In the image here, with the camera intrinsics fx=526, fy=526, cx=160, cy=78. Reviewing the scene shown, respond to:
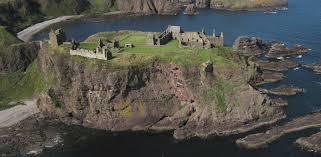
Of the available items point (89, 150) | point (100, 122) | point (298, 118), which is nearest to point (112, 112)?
point (100, 122)

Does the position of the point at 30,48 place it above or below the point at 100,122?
above

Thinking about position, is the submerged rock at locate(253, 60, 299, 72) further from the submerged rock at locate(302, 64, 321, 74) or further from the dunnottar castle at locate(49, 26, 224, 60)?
the dunnottar castle at locate(49, 26, 224, 60)

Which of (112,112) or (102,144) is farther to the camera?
(112,112)

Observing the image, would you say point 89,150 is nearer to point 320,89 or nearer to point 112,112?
point 112,112

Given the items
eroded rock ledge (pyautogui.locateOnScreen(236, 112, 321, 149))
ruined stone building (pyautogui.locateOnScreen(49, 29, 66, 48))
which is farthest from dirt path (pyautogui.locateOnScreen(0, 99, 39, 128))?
eroded rock ledge (pyautogui.locateOnScreen(236, 112, 321, 149))

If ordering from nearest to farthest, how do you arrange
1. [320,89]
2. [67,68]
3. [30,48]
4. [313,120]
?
[313,120] → [67,68] → [320,89] → [30,48]

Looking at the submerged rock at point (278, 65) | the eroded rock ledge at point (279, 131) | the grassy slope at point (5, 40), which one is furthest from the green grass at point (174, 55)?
the grassy slope at point (5, 40)

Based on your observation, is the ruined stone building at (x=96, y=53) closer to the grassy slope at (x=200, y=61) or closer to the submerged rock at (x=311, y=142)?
the grassy slope at (x=200, y=61)

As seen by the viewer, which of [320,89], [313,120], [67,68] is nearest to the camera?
[313,120]
